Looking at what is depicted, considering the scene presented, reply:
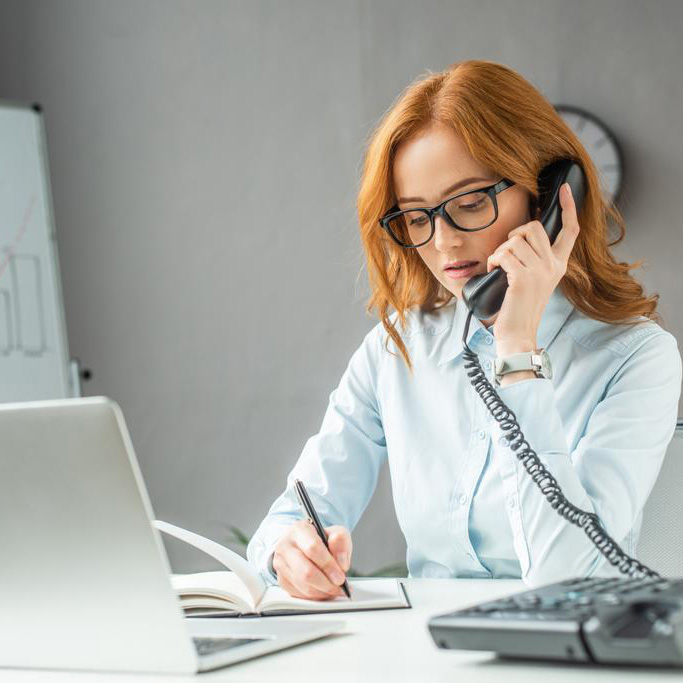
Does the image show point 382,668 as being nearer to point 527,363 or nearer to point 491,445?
point 527,363

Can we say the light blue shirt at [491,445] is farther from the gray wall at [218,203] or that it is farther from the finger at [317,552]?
the gray wall at [218,203]

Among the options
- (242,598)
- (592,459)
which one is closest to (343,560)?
(242,598)

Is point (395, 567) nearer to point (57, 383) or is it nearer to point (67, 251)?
point (57, 383)

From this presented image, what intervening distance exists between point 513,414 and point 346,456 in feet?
1.35

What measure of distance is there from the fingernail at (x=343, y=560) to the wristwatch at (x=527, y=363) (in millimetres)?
310

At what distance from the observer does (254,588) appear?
1.11 metres

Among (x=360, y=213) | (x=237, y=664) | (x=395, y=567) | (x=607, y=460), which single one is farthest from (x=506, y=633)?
(x=395, y=567)

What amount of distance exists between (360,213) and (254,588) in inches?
26.0

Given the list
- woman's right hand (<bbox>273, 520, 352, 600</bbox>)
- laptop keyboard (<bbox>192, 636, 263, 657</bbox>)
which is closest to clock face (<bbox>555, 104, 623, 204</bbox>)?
woman's right hand (<bbox>273, 520, 352, 600</bbox>)

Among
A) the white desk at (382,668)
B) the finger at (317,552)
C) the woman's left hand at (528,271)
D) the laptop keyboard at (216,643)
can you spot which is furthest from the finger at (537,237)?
the laptop keyboard at (216,643)

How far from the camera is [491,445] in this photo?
1445 millimetres

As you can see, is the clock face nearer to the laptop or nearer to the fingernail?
the fingernail

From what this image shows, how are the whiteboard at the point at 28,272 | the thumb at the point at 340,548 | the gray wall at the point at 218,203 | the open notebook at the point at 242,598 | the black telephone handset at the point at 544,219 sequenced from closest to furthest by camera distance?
the open notebook at the point at 242,598 → the thumb at the point at 340,548 → the black telephone handset at the point at 544,219 → the whiteboard at the point at 28,272 → the gray wall at the point at 218,203

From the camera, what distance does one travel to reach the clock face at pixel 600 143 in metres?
3.23
